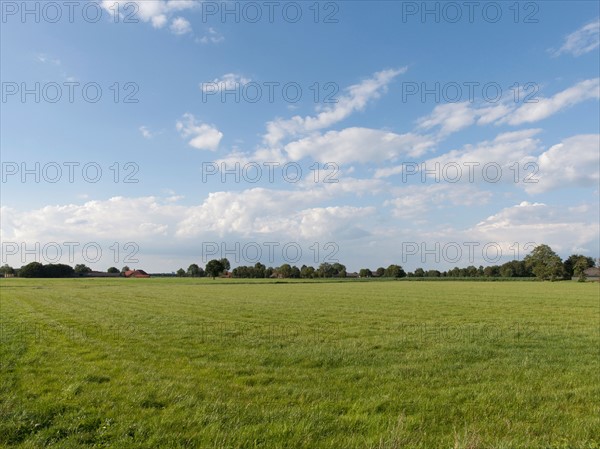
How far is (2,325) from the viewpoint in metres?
21.4

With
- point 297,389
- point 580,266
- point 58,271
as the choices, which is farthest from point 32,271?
point 580,266

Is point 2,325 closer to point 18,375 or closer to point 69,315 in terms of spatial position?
point 69,315

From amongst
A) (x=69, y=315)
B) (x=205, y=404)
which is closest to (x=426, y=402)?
(x=205, y=404)

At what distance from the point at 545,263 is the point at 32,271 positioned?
200 metres

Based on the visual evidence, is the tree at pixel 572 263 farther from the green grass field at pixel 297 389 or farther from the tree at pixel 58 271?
the tree at pixel 58 271

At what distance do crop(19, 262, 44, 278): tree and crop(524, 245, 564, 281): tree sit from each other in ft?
629

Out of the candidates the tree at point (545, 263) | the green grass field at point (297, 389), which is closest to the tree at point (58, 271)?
the green grass field at point (297, 389)

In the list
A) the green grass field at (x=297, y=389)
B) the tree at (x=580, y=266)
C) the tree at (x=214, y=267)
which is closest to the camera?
the green grass field at (x=297, y=389)

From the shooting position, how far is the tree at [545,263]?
147 metres

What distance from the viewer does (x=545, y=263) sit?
15775 centimetres

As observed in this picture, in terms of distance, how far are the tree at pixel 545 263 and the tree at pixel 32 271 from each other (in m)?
192

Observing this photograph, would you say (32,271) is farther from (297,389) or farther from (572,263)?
(572,263)

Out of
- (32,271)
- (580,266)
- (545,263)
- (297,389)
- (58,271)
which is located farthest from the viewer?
(58,271)

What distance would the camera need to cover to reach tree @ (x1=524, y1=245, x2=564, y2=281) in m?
147
